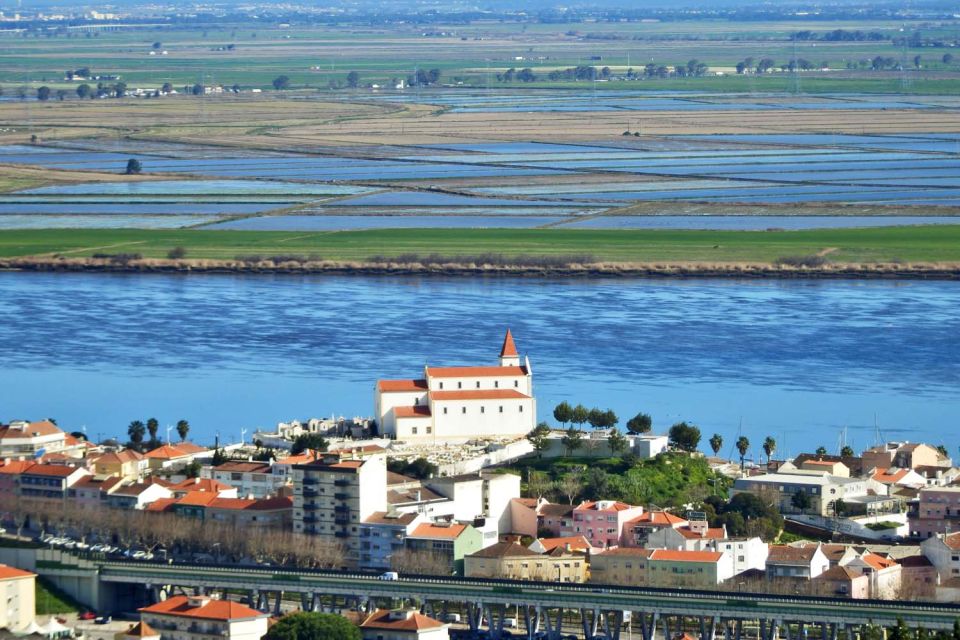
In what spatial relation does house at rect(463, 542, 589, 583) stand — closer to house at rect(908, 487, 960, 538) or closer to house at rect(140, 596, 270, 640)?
house at rect(140, 596, 270, 640)

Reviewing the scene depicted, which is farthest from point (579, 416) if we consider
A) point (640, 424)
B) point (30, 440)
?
point (30, 440)

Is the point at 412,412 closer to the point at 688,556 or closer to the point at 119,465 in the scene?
the point at 119,465

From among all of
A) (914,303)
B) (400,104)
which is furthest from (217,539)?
(400,104)

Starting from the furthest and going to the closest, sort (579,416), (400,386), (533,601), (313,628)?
(400,386) < (579,416) < (533,601) < (313,628)

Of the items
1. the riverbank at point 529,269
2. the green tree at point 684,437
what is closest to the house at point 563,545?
the green tree at point 684,437

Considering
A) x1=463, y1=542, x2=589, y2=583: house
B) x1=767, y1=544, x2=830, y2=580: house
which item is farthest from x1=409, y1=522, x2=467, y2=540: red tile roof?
x1=767, y1=544, x2=830, y2=580: house

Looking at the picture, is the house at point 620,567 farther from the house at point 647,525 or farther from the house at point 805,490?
the house at point 805,490

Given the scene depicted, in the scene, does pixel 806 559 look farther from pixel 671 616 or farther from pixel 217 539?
pixel 217 539
